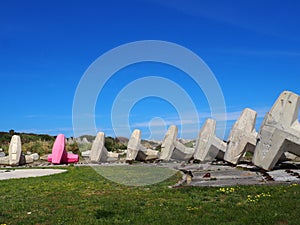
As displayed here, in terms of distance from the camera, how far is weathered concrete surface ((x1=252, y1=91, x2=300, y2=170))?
1619 cm

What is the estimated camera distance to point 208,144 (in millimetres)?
25875

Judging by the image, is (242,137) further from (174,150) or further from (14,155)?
(14,155)

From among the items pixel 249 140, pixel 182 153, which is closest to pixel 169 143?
pixel 182 153

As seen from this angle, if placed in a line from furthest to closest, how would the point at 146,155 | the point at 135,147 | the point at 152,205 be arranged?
the point at 146,155 < the point at 135,147 < the point at 152,205

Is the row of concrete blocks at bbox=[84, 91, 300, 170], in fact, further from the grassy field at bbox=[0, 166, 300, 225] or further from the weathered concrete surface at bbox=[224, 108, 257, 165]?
the grassy field at bbox=[0, 166, 300, 225]

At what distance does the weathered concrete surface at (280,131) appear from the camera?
53.1 ft

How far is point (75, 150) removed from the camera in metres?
41.2

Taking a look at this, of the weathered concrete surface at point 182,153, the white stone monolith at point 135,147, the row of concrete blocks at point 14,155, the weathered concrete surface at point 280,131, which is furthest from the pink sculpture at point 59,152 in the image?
the weathered concrete surface at point 280,131

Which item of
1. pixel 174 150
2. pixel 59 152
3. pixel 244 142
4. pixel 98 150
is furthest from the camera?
pixel 98 150

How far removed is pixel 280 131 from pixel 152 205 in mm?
8576

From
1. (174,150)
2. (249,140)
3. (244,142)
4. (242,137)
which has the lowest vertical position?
(174,150)

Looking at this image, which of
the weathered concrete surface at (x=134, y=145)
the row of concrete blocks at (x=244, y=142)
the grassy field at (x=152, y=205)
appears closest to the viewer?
the grassy field at (x=152, y=205)

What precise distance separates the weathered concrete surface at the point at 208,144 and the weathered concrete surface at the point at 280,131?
28.9ft

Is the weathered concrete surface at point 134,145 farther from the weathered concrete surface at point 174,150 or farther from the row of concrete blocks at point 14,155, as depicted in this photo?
the row of concrete blocks at point 14,155
